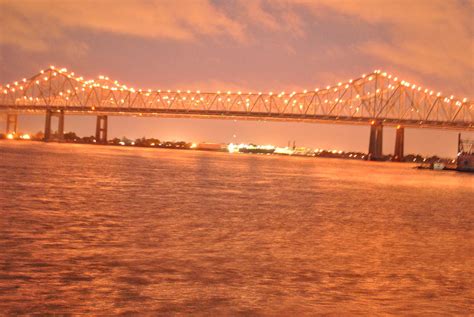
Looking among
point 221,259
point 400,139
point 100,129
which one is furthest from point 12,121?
point 221,259

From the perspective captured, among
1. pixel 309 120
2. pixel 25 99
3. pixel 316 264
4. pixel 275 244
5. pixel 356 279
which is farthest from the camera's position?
pixel 25 99

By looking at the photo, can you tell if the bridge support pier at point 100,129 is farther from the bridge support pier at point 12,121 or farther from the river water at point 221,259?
the river water at point 221,259

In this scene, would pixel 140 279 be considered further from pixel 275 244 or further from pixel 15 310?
pixel 275 244

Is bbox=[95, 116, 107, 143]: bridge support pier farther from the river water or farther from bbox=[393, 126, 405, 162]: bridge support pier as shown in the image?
the river water

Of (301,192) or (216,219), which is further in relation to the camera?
(301,192)

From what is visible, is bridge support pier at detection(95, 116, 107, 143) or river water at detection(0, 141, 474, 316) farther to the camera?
bridge support pier at detection(95, 116, 107, 143)

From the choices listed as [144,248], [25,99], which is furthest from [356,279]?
[25,99]

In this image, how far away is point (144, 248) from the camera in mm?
8492

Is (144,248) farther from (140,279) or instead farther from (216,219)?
(216,219)

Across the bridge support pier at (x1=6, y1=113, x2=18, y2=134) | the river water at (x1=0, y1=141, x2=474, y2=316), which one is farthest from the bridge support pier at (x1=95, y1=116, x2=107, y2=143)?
the river water at (x1=0, y1=141, x2=474, y2=316)

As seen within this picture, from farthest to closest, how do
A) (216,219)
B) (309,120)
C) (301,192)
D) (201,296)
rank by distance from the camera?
(309,120) < (301,192) < (216,219) < (201,296)

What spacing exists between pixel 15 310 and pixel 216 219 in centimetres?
698

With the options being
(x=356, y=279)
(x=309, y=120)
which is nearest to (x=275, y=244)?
(x=356, y=279)

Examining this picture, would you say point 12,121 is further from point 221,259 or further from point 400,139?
point 221,259
